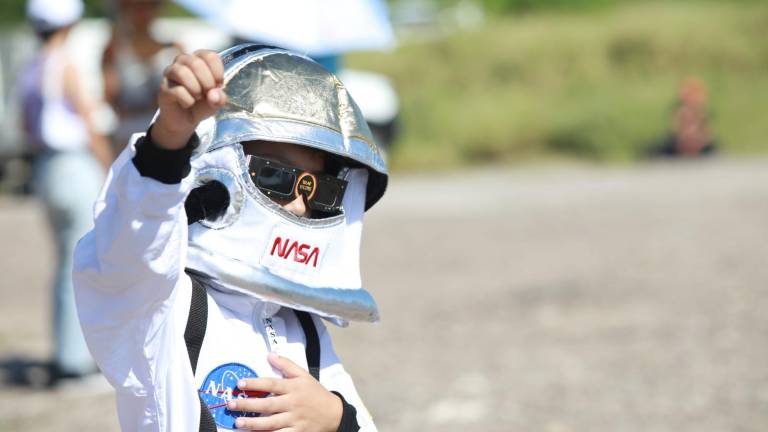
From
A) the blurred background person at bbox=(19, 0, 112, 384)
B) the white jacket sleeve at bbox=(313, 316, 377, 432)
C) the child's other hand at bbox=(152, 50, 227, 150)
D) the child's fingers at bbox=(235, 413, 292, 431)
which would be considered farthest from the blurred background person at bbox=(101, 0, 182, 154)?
the child's other hand at bbox=(152, 50, 227, 150)

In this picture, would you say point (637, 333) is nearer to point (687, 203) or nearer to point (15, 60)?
point (687, 203)

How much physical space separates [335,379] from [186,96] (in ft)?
2.63

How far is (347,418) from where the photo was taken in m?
2.19

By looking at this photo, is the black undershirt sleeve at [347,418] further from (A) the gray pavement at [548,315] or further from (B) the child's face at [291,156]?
(A) the gray pavement at [548,315]

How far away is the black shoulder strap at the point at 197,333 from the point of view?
2018 millimetres

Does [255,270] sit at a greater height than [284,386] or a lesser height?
greater

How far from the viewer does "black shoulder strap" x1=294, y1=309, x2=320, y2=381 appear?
2.21 m

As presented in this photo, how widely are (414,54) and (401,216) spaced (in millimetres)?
11055

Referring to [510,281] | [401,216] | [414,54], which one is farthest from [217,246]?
[414,54]

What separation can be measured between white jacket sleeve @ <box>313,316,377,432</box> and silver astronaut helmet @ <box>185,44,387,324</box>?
2.8 inches

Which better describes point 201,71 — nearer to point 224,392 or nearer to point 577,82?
point 224,392

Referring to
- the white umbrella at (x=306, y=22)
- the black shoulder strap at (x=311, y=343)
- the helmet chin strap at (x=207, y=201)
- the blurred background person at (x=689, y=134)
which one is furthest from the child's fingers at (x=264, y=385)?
the blurred background person at (x=689, y=134)

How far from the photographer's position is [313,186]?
215cm

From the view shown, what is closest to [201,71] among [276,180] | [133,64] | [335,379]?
[276,180]
